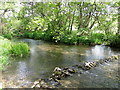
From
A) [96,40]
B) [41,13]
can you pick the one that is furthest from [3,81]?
[41,13]

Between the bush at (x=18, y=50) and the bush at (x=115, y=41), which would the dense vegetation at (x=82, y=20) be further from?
the bush at (x=18, y=50)

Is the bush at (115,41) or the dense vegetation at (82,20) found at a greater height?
the dense vegetation at (82,20)

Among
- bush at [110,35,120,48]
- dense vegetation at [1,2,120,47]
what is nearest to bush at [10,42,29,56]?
dense vegetation at [1,2,120,47]

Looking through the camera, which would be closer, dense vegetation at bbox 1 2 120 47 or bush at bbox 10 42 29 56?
bush at bbox 10 42 29 56

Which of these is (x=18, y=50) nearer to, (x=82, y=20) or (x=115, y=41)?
(x=82, y=20)

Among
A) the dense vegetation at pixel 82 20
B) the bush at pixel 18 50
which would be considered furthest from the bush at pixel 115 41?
the bush at pixel 18 50

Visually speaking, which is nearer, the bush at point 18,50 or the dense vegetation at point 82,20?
the bush at point 18,50

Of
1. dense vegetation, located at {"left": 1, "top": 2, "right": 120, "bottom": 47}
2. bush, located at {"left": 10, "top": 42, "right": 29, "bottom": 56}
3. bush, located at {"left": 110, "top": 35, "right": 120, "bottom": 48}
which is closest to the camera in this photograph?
bush, located at {"left": 10, "top": 42, "right": 29, "bottom": 56}

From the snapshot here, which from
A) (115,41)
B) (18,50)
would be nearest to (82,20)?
(115,41)

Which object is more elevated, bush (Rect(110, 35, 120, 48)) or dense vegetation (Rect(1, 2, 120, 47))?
dense vegetation (Rect(1, 2, 120, 47))

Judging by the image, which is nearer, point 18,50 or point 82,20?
point 18,50

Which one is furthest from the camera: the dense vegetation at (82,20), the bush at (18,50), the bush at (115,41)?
the bush at (115,41)

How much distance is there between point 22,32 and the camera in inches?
1031

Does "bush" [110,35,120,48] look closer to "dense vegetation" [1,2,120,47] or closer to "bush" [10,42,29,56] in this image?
"dense vegetation" [1,2,120,47]
